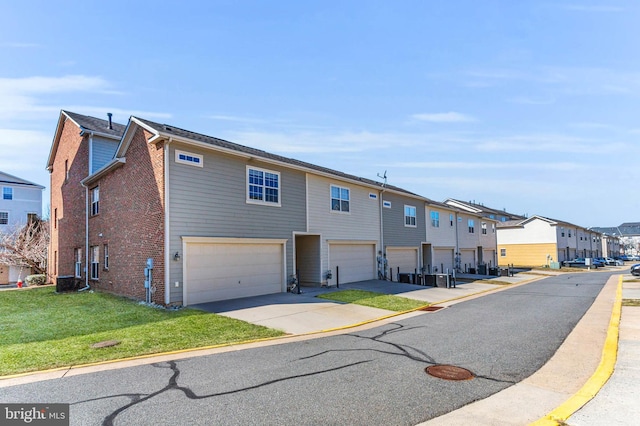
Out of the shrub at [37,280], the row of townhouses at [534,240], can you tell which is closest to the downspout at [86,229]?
the shrub at [37,280]

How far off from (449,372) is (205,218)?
1034 cm

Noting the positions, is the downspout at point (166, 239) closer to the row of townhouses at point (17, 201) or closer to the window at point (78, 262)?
the window at point (78, 262)

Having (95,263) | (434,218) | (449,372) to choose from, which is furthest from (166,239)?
(434,218)

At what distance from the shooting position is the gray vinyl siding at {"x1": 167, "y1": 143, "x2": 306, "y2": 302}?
13.4 metres

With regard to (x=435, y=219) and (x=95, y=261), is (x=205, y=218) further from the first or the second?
(x=435, y=219)

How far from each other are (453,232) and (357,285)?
56.1 feet

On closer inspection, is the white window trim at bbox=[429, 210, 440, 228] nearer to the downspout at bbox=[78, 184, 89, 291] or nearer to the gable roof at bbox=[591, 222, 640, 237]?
the downspout at bbox=[78, 184, 89, 291]

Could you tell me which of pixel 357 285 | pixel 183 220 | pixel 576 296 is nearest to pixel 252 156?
pixel 183 220

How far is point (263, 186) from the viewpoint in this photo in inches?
660

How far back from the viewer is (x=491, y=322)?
11508 mm

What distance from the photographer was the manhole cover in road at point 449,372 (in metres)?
6.41

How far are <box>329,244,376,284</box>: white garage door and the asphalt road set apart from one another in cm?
1068

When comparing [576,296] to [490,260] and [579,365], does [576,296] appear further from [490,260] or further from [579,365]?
[490,260]

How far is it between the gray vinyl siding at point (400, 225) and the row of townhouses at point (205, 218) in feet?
0.25
